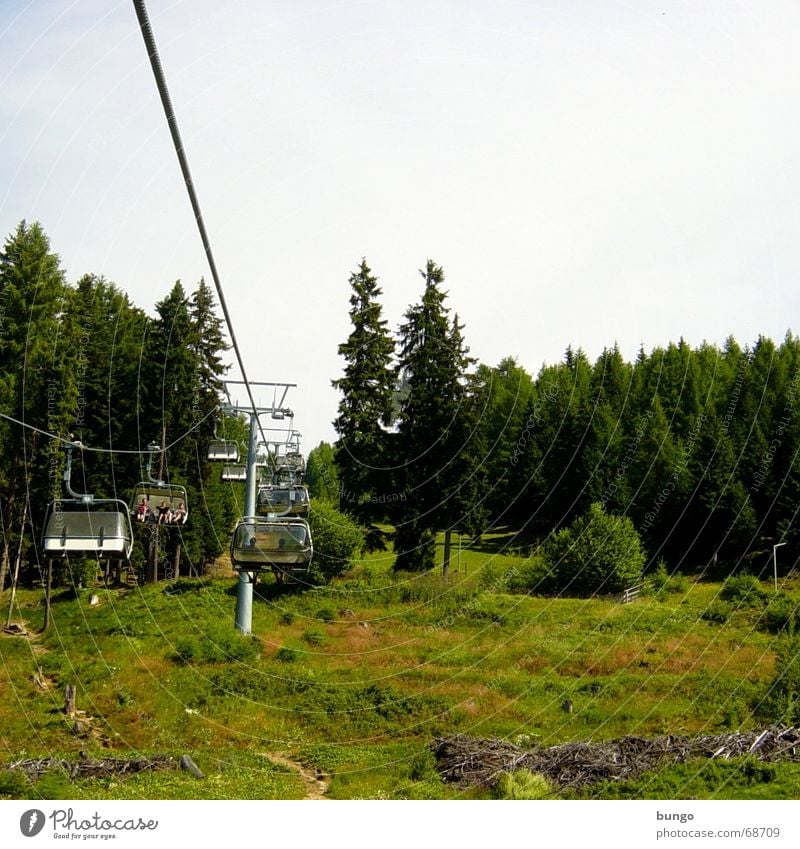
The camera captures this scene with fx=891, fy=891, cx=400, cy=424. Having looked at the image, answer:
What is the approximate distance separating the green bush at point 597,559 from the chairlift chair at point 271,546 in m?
22.7

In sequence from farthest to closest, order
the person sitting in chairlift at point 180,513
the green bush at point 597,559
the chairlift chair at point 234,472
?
1. the green bush at point 597,559
2. the chairlift chair at point 234,472
3. the person sitting in chairlift at point 180,513

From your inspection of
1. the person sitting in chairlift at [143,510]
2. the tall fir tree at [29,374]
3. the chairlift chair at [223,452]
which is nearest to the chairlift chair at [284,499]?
the chairlift chair at [223,452]

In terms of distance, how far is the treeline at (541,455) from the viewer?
42156 mm

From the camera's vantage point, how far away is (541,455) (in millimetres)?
53156

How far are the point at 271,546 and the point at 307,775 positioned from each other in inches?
235

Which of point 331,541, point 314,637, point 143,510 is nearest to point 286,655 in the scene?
point 314,637

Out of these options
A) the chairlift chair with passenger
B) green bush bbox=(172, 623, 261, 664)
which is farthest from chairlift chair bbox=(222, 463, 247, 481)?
the chairlift chair with passenger

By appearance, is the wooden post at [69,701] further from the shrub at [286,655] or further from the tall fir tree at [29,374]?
the tall fir tree at [29,374]

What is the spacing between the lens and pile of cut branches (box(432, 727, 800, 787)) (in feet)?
54.9

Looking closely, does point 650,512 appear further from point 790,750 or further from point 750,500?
point 790,750

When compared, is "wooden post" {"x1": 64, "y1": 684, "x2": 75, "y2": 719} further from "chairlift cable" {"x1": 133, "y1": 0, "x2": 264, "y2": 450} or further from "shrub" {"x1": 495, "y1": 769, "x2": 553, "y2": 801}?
"chairlift cable" {"x1": 133, "y1": 0, "x2": 264, "y2": 450}

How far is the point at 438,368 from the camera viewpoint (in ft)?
141
